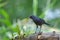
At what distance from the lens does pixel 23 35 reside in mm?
1526

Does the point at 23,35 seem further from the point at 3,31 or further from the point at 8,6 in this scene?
the point at 8,6

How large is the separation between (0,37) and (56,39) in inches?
57.0

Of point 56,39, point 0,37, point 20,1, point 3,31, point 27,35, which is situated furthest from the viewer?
point 20,1

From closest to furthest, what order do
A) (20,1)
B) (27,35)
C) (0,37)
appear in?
1. (27,35)
2. (0,37)
3. (20,1)

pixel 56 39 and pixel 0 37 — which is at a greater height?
pixel 56 39

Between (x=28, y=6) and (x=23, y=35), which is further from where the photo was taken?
(x=28, y=6)

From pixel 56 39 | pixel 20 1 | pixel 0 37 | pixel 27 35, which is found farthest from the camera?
pixel 20 1

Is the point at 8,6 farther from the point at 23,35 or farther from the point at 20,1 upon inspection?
the point at 23,35

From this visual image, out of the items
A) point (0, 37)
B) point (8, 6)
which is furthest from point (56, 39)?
point (8, 6)

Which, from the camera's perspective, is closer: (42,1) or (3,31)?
(3,31)

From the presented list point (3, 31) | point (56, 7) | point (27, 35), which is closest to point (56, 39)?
point (27, 35)

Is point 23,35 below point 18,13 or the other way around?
the other way around

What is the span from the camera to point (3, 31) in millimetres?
2469

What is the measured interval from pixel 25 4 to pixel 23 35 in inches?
92.1
